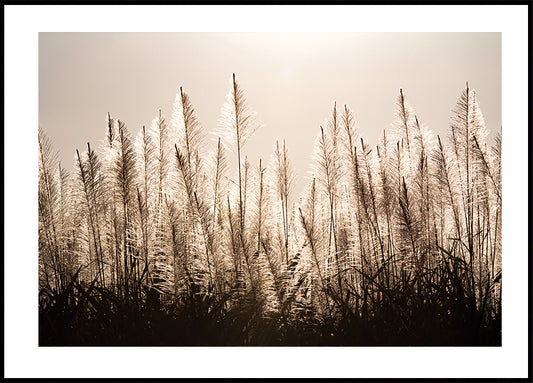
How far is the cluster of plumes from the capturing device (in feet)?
8.69

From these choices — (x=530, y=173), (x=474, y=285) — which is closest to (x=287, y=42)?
(x=530, y=173)

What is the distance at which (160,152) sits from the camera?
307cm

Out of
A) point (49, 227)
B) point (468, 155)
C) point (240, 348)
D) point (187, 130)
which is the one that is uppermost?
point (187, 130)

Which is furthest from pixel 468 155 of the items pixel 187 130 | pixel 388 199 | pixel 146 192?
pixel 146 192

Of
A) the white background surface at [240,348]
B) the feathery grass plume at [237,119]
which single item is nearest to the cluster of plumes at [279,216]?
the feathery grass plume at [237,119]

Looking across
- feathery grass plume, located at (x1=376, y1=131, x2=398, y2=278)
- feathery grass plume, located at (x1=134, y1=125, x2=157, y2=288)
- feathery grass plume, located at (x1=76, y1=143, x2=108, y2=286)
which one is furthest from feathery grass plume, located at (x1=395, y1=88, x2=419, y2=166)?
feathery grass plume, located at (x1=76, y1=143, x2=108, y2=286)

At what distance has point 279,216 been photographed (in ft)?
9.69

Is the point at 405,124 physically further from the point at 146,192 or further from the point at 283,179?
the point at 146,192

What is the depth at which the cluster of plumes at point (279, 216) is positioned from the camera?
2648 millimetres

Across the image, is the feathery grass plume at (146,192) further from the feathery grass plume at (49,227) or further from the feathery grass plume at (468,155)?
the feathery grass plume at (468,155)

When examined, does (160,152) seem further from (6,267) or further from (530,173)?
(530,173)

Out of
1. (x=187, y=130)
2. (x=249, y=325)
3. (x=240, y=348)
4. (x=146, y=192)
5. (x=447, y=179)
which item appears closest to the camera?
(x=240, y=348)

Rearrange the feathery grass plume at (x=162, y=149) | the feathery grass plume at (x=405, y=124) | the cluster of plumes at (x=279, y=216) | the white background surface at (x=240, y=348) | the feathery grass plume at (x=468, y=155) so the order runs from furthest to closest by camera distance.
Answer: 1. the feathery grass plume at (x=405, y=124)
2. the feathery grass plume at (x=162, y=149)
3. the feathery grass plume at (x=468, y=155)
4. the cluster of plumes at (x=279, y=216)
5. the white background surface at (x=240, y=348)

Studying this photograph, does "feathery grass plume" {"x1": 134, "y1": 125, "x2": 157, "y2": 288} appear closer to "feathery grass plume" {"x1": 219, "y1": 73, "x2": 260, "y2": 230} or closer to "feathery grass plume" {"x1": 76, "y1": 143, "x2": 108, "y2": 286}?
"feathery grass plume" {"x1": 76, "y1": 143, "x2": 108, "y2": 286}
